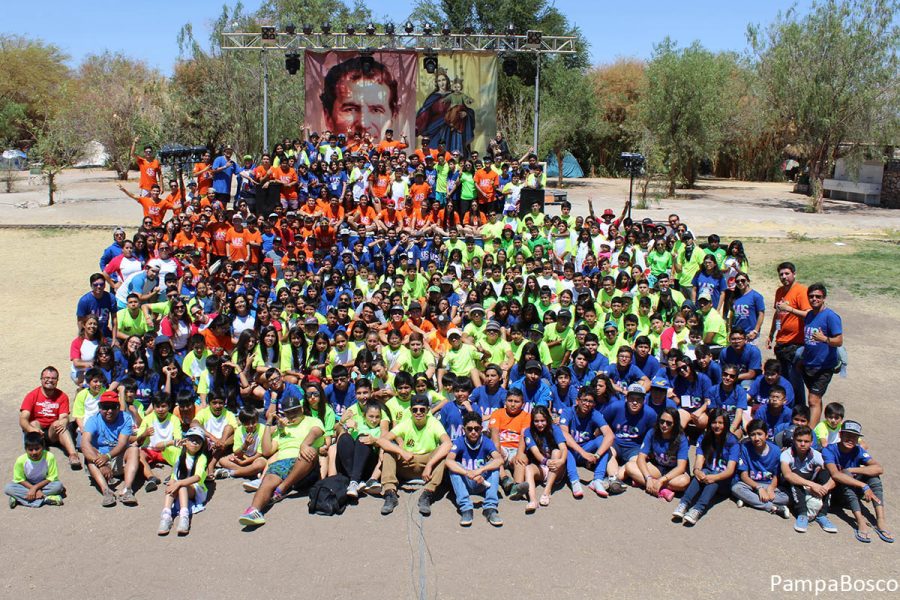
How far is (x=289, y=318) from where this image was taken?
360 inches

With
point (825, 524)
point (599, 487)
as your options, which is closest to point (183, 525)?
point (599, 487)

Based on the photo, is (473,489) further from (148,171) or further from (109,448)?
(148,171)

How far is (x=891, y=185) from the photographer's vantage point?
102ft

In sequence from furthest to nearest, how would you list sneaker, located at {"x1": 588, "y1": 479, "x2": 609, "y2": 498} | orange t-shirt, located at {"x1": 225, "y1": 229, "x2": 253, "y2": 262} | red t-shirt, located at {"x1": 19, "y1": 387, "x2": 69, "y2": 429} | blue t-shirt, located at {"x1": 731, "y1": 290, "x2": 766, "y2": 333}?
orange t-shirt, located at {"x1": 225, "y1": 229, "x2": 253, "y2": 262}
blue t-shirt, located at {"x1": 731, "y1": 290, "x2": 766, "y2": 333}
red t-shirt, located at {"x1": 19, "y1": 387, "x2": 69, "y2": 429}
sneaker, located at {"x1": 588, "y1": 479, "x2": 609, "y2": 498}

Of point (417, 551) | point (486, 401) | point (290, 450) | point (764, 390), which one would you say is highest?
point (764, 390)

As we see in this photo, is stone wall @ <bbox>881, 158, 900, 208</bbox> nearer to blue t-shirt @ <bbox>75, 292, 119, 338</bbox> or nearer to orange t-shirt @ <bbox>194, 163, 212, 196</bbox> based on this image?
orange t-shirt @ <bbox>194, 163, 212, 196</bbox>

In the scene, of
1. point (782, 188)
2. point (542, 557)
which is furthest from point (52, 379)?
point (782, 188)

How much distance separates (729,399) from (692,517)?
1.76 meters

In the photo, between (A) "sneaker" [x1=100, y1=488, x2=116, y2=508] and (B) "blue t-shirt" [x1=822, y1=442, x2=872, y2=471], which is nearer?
(B) "blue t-shirt" [x1=822, y1=442, x2=872, y2=471]

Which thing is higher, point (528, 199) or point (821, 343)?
point (528, 199)

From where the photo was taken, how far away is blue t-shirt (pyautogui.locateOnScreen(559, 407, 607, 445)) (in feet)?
23.6

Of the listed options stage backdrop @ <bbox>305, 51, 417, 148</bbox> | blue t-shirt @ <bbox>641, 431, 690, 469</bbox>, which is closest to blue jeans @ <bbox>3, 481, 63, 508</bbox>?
blue t-shirt @ <bbox>641, 431, 690, 469</bbox>

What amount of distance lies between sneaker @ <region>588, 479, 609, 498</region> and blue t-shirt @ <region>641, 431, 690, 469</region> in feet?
1.65

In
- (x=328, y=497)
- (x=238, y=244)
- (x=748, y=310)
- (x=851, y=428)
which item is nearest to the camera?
(x=851, y=428)
